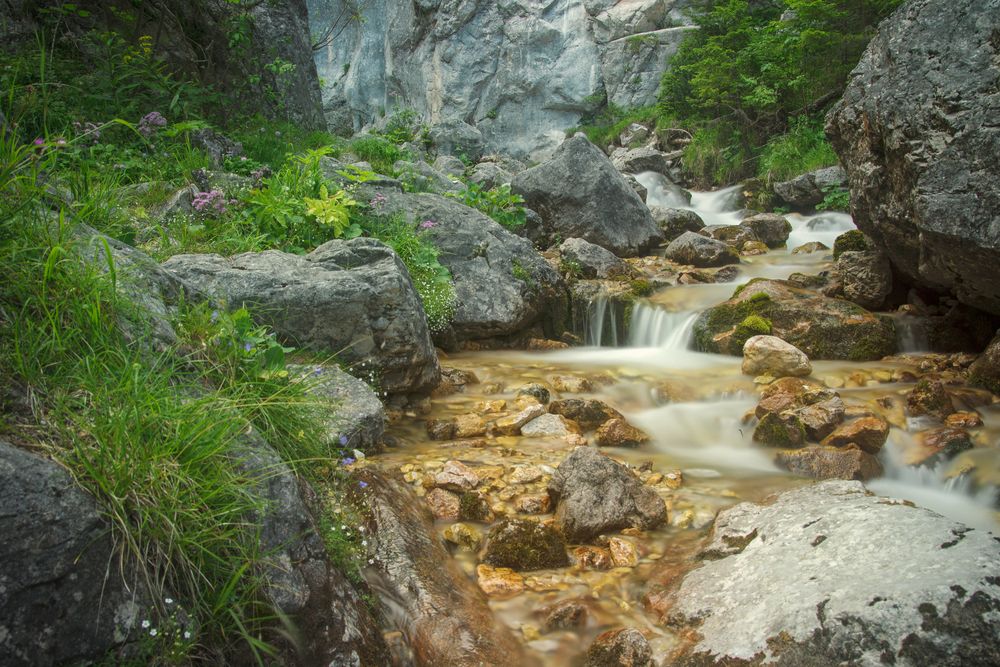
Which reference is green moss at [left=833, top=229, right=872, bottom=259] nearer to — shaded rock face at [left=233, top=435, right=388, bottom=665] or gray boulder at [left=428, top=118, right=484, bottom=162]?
shaded rock face at [left=233, top=435, right=388, bottom=665]

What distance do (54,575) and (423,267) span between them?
5486 millimetres

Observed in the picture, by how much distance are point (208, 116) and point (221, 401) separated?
821 cm

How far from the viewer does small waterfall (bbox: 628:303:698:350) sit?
8320 millimetres

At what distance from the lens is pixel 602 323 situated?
28.9 feet

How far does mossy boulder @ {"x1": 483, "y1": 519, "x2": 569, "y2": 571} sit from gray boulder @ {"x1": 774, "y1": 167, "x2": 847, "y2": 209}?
1210cm

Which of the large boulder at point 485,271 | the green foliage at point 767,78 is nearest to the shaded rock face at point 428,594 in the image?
the large boulder at point 485,271

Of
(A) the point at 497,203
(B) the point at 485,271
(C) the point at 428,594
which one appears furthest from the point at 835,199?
(C) the point at 428,594

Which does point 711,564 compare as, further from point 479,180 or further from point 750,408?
point 479,180

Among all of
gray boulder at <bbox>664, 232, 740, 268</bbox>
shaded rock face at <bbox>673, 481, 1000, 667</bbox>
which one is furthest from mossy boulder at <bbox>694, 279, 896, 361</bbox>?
shaded rock face at <bbox>673, 481, 1000, 667</bbox>

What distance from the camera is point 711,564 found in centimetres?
320

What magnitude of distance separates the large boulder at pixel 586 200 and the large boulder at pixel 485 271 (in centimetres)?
308

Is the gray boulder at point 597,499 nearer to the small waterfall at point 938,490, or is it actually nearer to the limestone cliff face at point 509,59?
the small waterfall at point 938,490

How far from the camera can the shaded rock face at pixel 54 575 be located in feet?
5.43

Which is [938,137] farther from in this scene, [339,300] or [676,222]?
[676,222]
